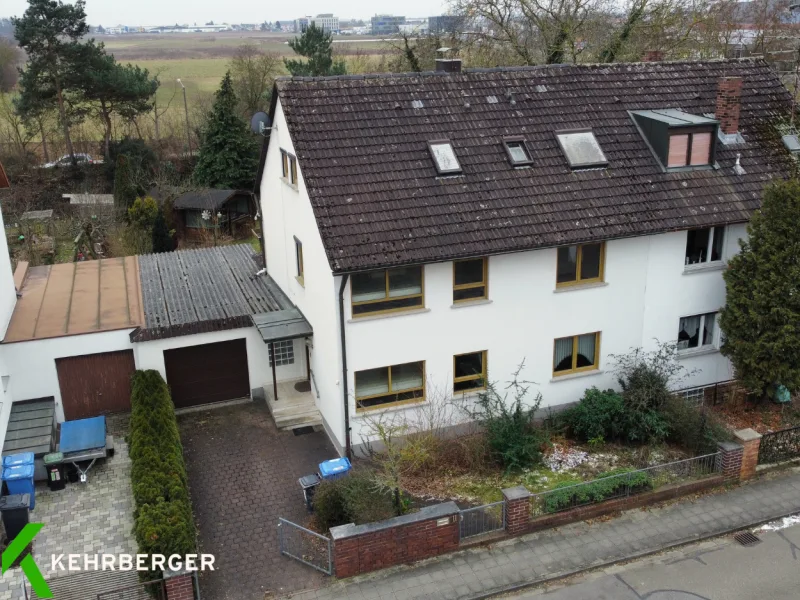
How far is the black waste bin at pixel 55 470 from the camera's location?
15398mm

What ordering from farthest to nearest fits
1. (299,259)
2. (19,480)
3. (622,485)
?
(299,259) → (622,485) → (19,480)

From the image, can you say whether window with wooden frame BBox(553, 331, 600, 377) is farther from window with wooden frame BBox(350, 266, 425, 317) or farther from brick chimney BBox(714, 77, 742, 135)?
brick chimney BBox(714, 77, 742, 135)

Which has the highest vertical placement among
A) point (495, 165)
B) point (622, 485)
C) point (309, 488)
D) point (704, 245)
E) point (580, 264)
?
point (495, 165)

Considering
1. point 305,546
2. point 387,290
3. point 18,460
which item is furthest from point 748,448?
point 18,460

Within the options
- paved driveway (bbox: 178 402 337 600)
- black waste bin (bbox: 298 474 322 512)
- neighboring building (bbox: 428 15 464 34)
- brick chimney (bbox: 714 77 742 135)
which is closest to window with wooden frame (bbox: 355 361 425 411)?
paved driveway (bbox: 178 402 337 600)

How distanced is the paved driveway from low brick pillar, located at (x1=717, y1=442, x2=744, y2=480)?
8.45m

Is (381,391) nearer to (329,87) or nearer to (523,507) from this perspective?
(523,507)

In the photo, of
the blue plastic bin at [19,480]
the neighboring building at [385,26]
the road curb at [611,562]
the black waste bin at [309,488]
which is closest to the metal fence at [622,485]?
the road curb at [611,562]

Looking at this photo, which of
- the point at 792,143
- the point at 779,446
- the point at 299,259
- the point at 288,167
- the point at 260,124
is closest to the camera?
the point at 779,446

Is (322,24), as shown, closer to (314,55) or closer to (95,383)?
(314,55)

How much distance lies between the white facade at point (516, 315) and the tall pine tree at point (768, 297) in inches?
47.4

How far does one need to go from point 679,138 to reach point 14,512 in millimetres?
16509

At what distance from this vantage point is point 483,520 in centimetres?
1399

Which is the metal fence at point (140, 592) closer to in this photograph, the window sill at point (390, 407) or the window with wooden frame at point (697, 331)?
the window sill at point (390, 407)
